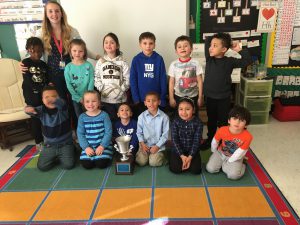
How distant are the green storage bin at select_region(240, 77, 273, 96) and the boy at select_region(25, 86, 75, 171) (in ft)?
6.98

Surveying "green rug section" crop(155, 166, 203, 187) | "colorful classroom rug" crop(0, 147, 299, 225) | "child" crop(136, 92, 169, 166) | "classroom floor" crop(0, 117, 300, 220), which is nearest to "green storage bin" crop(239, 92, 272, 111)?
"classroom floor" crop(0, 117, 300, 220)

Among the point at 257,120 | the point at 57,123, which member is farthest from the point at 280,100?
the point at 57,123

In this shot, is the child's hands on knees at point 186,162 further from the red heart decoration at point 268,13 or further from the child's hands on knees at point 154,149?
the red heart decoration at point 268,13

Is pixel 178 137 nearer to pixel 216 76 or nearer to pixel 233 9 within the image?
pixel 216 76

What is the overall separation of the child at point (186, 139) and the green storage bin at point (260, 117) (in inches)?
49.8

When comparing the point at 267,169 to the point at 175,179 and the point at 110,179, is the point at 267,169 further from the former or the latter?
the point at 110,179

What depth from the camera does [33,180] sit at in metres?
2.27

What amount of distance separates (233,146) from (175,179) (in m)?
0.57

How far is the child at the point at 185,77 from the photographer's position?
2448 millimetres

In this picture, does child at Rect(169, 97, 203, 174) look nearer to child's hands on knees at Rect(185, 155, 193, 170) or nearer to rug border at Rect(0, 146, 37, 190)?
child's hands on knees at Rect(185, 155, 193, 170)

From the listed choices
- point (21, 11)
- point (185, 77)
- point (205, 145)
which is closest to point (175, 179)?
point (205, 145)

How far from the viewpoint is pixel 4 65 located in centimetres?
309

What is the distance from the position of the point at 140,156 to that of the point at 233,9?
221cm

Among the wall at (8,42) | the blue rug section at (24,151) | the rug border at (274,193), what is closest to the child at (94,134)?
the blue rug section at (24,151)
